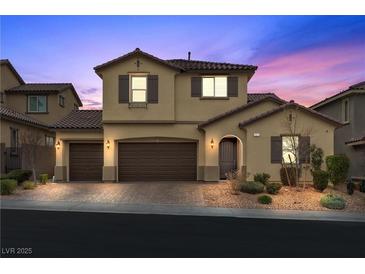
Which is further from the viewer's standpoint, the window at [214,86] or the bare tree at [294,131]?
the window at [214,86]

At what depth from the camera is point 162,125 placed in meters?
22.3

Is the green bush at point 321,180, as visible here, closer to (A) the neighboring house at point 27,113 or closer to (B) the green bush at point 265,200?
(B) the green bush at point 265,200

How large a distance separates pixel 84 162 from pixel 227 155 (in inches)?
349

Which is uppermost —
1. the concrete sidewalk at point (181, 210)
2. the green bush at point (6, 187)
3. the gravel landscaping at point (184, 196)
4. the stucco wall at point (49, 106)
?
the stucco wall at point (49, 106)

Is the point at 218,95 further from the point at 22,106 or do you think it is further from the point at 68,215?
the point at 22,106

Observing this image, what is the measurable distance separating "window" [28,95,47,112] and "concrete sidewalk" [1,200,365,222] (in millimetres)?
17089

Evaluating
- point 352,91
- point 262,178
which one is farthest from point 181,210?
point 352,91

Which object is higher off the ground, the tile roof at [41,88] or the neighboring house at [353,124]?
the tile roof at [41,88]

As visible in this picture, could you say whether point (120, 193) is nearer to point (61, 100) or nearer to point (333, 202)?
point (333, 202)

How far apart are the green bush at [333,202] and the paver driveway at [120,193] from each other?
4.89 meters

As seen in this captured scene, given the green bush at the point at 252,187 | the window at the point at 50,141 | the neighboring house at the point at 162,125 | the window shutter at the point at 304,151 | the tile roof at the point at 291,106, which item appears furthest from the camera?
the window at the point at 50,141

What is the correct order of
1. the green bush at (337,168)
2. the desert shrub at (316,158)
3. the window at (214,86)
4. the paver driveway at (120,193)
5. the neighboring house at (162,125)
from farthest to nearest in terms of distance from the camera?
the window at (214,86) → the neighboring house at (162,125) → the desert shrub at (316,158) → the green bush at (337,168) → the paver driveway at (120,193)

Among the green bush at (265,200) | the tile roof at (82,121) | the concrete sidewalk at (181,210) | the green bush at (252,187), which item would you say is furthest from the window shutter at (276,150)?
the tile roof at (82,121)

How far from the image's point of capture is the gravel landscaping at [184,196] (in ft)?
50.5
